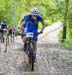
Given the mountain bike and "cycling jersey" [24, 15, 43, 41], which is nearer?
the mountain bike

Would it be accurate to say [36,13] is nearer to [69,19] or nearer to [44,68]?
[44,68]

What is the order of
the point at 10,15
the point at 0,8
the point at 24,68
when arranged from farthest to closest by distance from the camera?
1. the point at 10,15
2. the point at 0,8
3. the point at 24,68

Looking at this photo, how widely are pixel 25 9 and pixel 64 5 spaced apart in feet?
94.7

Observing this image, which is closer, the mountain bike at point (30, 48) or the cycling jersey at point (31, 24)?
the mountain bike at point (30, 48)

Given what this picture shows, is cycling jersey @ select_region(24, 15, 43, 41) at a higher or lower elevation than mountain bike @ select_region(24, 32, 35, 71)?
higher

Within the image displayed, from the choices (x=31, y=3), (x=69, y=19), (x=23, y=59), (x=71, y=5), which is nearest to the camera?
(x=23, y=59)

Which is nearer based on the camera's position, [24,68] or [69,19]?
[24,68]

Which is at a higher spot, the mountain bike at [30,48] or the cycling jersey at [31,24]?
the cycling jersey at [31,24]

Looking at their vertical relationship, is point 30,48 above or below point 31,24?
below

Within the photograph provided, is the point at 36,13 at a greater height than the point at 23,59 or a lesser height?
greater

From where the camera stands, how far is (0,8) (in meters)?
41.5

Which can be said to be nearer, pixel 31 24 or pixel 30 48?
pixel 30 48

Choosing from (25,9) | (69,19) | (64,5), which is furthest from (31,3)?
(69,19)

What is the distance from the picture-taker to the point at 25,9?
53.5 metres
